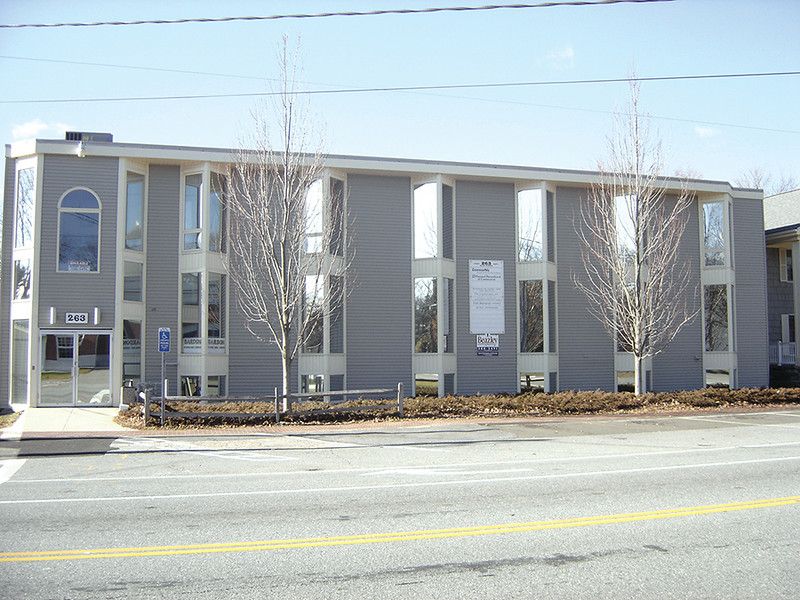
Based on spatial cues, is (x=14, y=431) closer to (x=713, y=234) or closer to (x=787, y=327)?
(x=713, y=234)

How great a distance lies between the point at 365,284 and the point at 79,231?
9055mm

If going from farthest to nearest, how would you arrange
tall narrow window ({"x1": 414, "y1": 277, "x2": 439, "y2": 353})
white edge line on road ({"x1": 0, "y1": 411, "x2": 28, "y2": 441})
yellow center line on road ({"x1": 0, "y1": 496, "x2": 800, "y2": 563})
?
tall narrow window ({"x1": 414, "y1": 277, "x2": 439, "y2": 353}) → white edge line on road ({"x1": 0, "y1": 411, "x2": 28, "y2": 441}) → yellow center line on road ({"x1": 0, "y1": 496, "x2": 800, "y2": 563})

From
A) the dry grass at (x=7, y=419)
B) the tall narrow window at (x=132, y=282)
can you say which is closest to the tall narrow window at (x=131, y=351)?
the tall narrow window at (x=132, y=282)

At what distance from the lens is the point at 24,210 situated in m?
22.0

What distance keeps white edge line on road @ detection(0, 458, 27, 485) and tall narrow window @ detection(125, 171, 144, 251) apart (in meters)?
10.7

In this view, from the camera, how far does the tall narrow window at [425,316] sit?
24234mm

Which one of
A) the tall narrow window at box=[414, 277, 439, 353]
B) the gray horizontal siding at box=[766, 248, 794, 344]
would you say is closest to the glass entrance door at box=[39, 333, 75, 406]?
the tall narrow window at box=[414, 277, 439, 353]

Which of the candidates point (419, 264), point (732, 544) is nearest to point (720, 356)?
point (419, 264)

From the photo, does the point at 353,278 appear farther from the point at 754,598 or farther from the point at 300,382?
the point at 754,598

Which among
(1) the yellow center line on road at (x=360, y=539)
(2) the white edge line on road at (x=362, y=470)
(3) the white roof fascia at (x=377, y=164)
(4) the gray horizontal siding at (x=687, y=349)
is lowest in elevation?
(2) the white edge line on road at (x=362, y=470)

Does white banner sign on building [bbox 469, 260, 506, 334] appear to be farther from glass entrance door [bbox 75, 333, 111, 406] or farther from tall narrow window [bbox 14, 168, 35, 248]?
tall narrow window [bbox 14, 168, 35, 248]

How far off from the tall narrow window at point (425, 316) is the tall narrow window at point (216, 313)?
21.0 feet

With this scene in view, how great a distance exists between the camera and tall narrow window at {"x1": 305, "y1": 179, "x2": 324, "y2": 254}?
2245 centimetres

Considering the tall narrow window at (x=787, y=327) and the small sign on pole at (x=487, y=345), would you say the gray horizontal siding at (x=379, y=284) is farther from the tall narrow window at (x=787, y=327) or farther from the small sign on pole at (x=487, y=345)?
the tall narrow window at (x=787, y=327)
